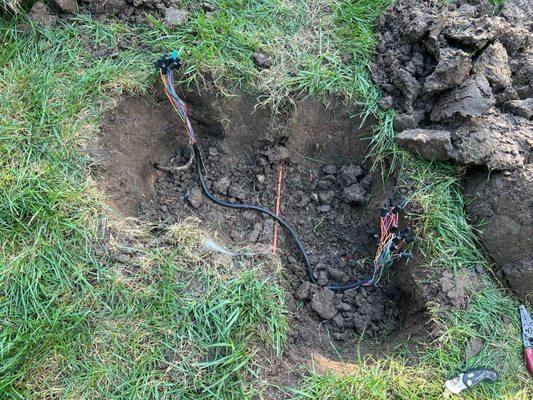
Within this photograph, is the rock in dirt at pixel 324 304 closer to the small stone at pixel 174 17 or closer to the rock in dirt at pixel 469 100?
the rock in dirt at pixel 469 100

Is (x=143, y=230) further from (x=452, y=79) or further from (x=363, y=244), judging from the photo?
(x=452, y=79)

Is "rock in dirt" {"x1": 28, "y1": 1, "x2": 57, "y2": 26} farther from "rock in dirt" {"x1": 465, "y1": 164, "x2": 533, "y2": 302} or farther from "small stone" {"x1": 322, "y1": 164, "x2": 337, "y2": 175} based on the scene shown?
"rock in dirt" {"x1": 465, "y1": 164, "x2": 533, "y2": 302}

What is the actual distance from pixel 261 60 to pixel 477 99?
1.07 meters

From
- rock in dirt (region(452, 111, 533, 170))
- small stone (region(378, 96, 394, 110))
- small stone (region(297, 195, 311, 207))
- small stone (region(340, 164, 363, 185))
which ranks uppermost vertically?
rock in dirt (region(452, 111, 533, 170))

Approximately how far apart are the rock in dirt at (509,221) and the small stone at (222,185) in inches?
47.9

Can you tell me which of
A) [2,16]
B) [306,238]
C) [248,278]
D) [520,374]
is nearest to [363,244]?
[306,238]

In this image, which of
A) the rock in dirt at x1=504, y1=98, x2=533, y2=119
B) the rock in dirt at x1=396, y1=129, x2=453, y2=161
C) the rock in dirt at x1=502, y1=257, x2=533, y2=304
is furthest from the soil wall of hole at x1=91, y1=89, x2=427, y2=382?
the rock in dirt at x1=504, y1=98, x2=533, y2=119

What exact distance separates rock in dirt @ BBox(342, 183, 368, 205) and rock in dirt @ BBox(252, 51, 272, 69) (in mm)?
761

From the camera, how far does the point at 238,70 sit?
2.61m

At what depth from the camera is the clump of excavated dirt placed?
231cm

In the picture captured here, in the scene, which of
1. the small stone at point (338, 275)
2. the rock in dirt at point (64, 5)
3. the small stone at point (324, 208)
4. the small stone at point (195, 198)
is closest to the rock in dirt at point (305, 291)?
the small stone at point (338, 275)

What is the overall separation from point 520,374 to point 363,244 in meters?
0.90

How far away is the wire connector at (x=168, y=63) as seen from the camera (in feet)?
8.00

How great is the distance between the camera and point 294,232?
8.56 ft
